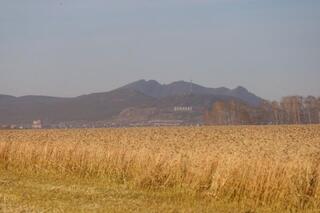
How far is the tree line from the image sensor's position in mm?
176000

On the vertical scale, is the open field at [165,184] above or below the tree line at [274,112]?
below

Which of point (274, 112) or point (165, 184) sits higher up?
point (274, 112)

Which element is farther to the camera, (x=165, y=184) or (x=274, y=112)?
(x=274, y=112)

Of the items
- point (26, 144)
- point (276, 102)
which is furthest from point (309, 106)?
point (26, 144)

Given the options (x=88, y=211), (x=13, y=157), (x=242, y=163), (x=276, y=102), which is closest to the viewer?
(x=88, y=211)

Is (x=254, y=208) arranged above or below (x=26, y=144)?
below

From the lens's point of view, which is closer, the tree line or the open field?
the open field

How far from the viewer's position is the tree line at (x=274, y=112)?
176000 mm

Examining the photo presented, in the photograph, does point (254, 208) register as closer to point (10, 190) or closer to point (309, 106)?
point (10, 190)

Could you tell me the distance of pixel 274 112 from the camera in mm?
182125

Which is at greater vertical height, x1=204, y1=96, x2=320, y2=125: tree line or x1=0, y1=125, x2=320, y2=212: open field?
x1=204, y1=96, x2=320, y2=125: tree line

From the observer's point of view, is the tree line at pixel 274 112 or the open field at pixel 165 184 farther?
the tree line at pixel 274 112

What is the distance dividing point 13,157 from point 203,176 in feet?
34.8

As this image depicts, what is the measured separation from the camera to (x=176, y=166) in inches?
651
